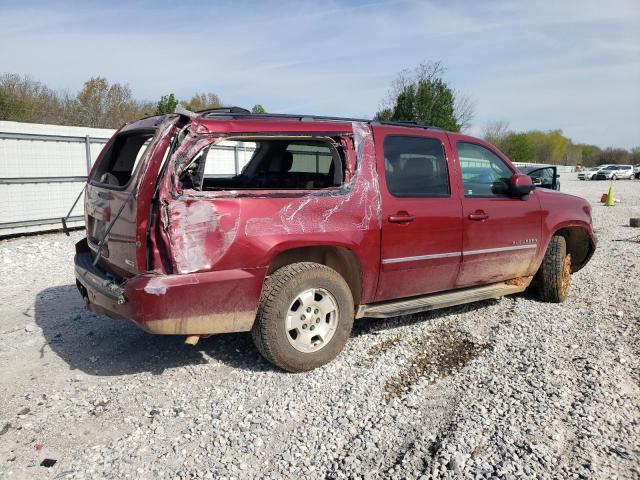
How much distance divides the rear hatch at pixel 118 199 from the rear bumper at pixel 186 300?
16cm

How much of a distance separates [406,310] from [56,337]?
3.19 metres

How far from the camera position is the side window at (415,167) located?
416 cm

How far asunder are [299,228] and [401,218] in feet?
3.14

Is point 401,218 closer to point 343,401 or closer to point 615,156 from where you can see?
point 343,401

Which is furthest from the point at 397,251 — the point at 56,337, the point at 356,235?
the point at 56,337

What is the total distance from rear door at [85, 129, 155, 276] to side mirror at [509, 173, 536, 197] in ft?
11.0

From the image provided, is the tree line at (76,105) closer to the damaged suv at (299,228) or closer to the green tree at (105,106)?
the green tree at (105,106)

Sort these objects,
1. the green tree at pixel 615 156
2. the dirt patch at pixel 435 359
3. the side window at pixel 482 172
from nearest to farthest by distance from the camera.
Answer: the dirt patch at pixel 435 359
the side window at pixel 482 172
the green tree at pixel 615 156

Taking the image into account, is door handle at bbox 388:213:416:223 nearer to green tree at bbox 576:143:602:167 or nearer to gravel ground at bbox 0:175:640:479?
gravel ground at bbox 0:175:640:479

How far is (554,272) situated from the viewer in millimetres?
5473

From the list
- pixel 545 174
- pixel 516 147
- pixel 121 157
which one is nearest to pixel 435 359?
pixel 121 157

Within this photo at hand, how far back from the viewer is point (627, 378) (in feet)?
12.3

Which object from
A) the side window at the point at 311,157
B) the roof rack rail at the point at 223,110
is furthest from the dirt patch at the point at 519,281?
the roof rack rail at the point at 223,110

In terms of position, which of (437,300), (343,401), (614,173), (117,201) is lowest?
(343,401)
